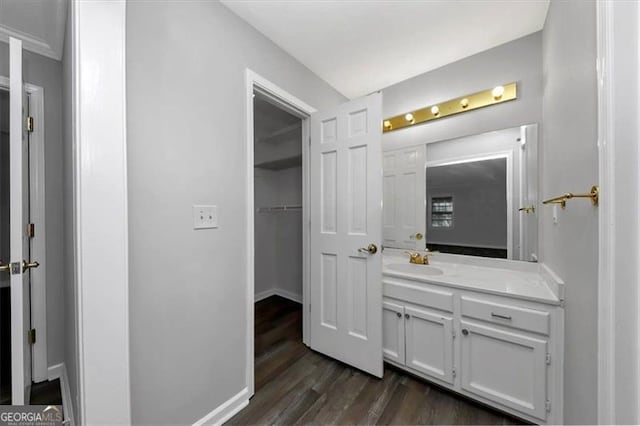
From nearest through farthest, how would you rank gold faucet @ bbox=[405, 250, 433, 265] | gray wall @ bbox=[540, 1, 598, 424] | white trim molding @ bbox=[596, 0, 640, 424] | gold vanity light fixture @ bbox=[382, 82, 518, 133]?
white trim molding @ bbox=[596, 0, 640, 424], gray wall @ bbox=[540, 1, 598, 424], gold vanity light fixture @ bbox=[382, 82, 518, 133], gold faucet @ bbox=[405, 250, 433, 265]

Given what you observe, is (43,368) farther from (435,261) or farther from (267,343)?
(435,261)

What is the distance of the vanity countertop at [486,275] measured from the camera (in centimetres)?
139

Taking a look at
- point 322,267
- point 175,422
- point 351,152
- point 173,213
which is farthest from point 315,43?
point 175,422

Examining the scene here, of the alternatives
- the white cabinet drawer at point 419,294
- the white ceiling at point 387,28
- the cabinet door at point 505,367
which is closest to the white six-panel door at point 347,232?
the white cabinet drawer at point 419,294

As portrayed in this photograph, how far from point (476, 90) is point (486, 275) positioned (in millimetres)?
1536

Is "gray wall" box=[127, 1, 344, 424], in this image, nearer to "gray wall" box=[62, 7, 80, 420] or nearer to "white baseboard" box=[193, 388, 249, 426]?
"white baseboard" box=[193, 388, 249, 426]

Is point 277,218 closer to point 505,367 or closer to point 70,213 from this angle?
point 70,213

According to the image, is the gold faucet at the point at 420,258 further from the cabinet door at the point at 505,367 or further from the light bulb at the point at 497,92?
the light bulb at the point at 497,92

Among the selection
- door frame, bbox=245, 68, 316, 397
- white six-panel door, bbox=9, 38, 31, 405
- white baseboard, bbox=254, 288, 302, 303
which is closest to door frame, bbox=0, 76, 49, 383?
white six-panel door, bbox=9, 38, 31, 405

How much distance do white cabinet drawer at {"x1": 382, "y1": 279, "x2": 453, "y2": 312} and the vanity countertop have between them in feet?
0.19

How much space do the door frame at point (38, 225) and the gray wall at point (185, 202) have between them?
1275 mm

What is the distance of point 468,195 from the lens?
2016mm

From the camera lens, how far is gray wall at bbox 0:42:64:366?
1.71m

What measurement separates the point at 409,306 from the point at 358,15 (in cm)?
205
